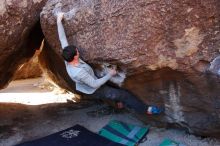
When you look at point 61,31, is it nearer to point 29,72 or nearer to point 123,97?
point 123,97

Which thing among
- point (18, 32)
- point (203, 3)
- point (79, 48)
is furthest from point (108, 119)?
point (203, 3)

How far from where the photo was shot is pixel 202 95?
4.00 m

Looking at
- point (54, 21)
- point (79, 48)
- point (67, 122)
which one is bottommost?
point (67, 122)

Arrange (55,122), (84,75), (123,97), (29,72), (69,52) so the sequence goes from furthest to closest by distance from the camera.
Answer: (29,72) < (55,122) < (123,97) < (84,75) < (69,52)

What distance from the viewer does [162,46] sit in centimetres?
392

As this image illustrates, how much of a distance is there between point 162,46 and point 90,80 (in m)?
0.94

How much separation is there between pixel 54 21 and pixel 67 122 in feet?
5.36

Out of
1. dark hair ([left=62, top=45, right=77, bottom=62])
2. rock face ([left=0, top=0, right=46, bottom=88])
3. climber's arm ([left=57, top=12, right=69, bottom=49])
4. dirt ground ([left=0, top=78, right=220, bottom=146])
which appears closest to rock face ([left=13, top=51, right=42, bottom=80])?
dirt ground ([left=0, top=78, right=220, bottom=146])

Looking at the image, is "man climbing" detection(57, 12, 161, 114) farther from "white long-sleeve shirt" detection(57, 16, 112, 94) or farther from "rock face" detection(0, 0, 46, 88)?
"rock face" detection(0, 0, 46, 88)

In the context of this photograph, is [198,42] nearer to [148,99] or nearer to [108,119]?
Answer: [148,99]

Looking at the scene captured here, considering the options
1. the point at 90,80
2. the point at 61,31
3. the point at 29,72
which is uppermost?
the point at 61,31

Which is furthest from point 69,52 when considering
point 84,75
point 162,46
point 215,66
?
point 215,66

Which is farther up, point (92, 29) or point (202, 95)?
point (92, 29)

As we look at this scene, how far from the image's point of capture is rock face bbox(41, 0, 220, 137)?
378 centimetres
